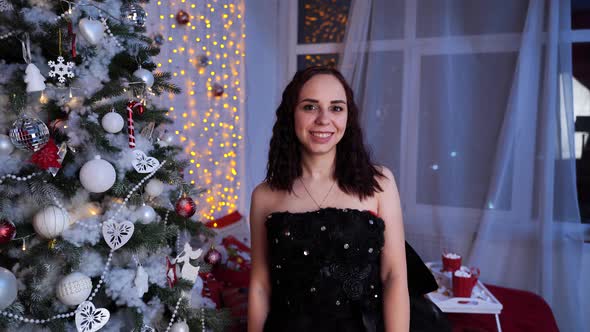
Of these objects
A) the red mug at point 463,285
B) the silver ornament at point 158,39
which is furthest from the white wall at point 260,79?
the red mug at point 463,285

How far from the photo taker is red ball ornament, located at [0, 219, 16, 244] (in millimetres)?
1177

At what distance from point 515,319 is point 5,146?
245cm

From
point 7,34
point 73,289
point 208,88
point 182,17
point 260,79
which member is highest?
point 182,17

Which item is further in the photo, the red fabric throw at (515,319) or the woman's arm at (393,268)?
the red fabric throw at (515,319)

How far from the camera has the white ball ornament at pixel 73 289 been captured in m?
1.27

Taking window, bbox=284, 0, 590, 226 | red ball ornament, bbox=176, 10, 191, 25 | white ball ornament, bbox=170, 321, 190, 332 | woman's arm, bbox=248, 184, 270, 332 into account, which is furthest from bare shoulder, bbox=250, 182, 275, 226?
window, bbox=284, 0, 590, 226

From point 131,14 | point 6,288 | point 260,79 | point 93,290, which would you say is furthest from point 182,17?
point 6,288

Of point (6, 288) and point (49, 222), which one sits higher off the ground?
point (49, 222)

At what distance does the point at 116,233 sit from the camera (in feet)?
4.54

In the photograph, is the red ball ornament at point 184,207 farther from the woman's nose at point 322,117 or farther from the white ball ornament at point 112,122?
the woman's nose at point 322,117

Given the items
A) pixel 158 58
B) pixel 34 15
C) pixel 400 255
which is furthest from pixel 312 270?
pixel 158 58

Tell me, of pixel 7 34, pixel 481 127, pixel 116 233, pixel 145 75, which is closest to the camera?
pixel 7 34

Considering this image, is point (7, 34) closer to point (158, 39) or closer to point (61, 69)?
point (61, 69)

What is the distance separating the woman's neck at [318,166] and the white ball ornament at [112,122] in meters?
0.64
